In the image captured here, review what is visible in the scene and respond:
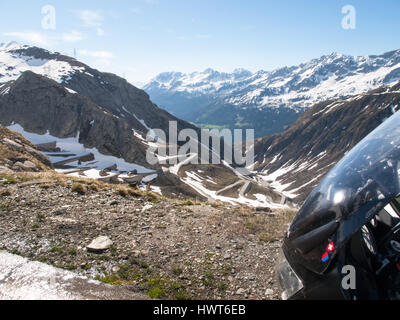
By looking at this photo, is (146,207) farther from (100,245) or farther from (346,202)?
(346,202)

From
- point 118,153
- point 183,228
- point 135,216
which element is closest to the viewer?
point 183,228

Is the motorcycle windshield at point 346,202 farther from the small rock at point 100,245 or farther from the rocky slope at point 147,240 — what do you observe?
the small rock at point 100,245

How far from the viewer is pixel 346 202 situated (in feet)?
10.6

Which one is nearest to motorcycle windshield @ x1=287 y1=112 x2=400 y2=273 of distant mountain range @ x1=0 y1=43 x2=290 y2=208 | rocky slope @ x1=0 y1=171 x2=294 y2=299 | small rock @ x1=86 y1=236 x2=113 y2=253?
rocky slope @ x1=0 y1=171 x2=294 y2=299

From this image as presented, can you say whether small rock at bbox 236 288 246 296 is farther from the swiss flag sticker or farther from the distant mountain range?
the distant mountain range

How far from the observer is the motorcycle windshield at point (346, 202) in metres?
3.04

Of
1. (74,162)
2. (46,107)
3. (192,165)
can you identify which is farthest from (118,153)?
(46,107)

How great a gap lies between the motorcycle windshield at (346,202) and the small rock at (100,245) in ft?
17.4

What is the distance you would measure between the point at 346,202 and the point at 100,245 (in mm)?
6355

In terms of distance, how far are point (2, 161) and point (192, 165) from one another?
102 m

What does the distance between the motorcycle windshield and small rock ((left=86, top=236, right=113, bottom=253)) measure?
17.4 ft
